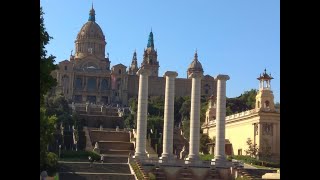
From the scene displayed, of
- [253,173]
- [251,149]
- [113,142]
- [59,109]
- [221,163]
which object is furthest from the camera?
[59,109]

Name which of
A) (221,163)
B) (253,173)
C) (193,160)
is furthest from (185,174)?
(253,173)

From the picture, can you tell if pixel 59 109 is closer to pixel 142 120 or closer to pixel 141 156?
pixel 142 120

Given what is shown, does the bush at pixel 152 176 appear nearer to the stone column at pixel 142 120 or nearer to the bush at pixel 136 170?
the bush at pixel 136 170

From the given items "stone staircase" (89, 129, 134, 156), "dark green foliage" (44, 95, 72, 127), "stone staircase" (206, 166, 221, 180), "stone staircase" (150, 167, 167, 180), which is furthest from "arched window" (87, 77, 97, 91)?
"stone staircase" (150, 167, 167, 180)

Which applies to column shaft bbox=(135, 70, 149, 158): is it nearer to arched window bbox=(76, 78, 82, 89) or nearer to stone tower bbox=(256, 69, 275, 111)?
stone tower bbox=(256, 69, 275, 111)

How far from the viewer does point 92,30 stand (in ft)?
405

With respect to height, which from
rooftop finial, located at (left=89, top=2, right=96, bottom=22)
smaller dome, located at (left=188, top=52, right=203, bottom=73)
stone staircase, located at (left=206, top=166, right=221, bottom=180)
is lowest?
stone staircase, located at (left=206, top=166, right=221, bottom=180)

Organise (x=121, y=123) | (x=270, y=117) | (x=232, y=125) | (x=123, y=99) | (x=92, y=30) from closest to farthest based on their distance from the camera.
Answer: (x=270, y=117), (x=232, y=125), (x=121, y=123), (x=123, y=99), (x=92, y=30)

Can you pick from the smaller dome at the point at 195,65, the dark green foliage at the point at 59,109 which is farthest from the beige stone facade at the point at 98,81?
the dark green foliage at the point at 59,109

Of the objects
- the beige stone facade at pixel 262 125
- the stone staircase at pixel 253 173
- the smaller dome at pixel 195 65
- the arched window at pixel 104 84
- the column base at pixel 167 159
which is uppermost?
the smaller dome at pixel 195 65
